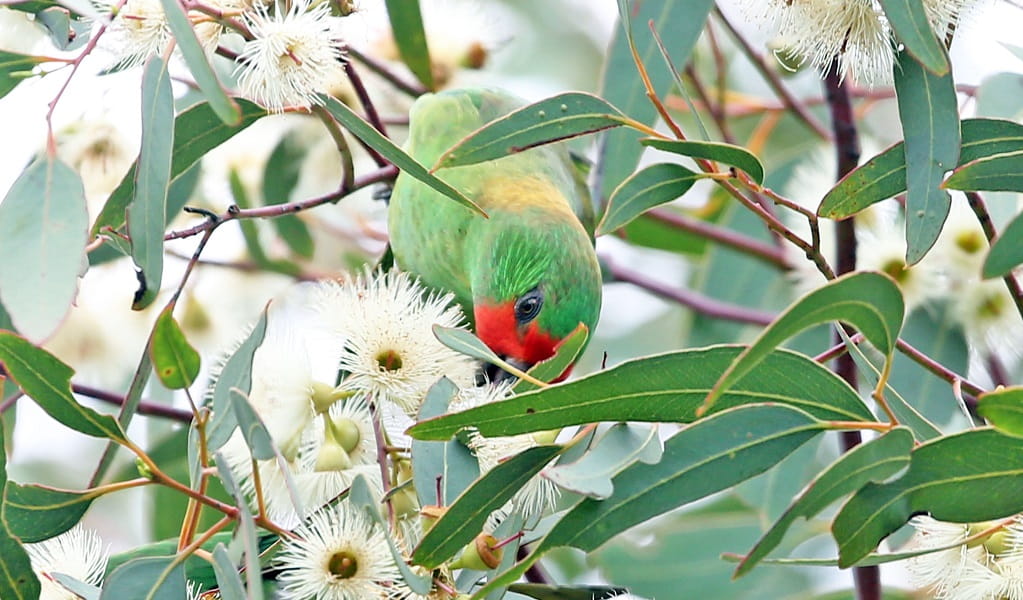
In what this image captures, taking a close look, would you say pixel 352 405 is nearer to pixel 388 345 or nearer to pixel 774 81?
pixel 388 345

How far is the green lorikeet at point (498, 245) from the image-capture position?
2.23 metres

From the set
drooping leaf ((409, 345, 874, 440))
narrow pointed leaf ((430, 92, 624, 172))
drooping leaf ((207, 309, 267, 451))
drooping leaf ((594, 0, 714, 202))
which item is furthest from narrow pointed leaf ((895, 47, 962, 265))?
drooping leaf ((207, 309, 267, 451))

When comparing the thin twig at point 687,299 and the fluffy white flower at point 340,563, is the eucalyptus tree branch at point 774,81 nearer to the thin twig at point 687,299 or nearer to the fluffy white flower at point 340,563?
the thin twig at point 687,299

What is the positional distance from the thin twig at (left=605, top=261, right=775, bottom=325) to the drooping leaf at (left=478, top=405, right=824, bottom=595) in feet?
5.33

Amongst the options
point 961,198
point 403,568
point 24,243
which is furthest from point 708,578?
point 24,243

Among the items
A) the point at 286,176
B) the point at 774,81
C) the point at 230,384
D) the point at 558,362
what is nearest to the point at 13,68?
the point at 230,384

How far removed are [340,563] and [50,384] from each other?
0.39 metres

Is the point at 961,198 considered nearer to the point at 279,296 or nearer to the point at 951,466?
the point at 951,466

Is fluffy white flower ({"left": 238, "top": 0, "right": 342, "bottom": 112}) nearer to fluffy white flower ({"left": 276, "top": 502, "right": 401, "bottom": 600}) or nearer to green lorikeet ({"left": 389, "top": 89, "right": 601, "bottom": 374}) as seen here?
fluffy white flower ({"left": 276, "top": 502, "right": 401, "bottom": 600})

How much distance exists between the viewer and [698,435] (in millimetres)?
1237

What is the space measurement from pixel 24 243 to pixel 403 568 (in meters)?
0.54

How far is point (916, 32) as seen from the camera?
1325 millimetres

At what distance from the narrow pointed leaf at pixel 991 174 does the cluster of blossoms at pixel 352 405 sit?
0.61 metres

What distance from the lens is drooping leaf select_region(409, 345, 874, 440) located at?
1249 mm
